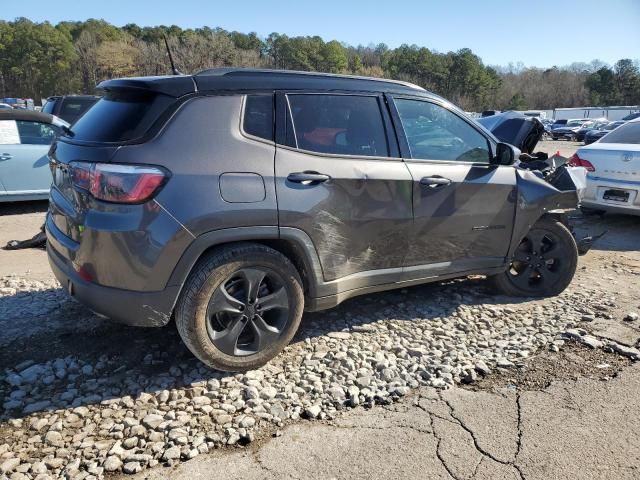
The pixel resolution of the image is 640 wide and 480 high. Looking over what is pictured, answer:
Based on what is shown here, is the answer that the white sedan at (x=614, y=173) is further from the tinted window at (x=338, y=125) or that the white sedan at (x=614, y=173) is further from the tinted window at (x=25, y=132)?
the tinted window at (x=25, y=132)

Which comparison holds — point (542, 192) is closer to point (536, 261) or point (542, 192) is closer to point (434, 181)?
point (536, 261)

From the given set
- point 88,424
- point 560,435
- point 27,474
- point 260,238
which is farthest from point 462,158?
point 27,474

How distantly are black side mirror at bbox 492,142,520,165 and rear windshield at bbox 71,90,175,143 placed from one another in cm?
267

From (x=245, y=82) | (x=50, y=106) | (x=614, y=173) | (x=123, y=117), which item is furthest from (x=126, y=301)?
(x=50, y=106)

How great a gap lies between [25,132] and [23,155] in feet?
1.49

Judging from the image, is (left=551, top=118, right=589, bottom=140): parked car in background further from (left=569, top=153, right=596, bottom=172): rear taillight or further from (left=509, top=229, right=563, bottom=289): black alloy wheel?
(left=509, top=229, right=563, bottom=289): black alloy wheel

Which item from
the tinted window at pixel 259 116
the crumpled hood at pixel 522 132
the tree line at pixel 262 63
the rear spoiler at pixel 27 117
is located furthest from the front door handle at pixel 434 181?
the tree line at pixel 262 63

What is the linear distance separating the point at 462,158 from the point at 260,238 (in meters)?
1.92

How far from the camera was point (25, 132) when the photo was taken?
7699mm

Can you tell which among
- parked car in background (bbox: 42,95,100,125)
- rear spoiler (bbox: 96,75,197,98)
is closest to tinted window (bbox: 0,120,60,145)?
parked car in background (bbox: 42,95,100,125)

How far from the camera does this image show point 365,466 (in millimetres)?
2418

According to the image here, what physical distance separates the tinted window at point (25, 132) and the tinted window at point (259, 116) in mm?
6082

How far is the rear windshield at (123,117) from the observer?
2814 mm

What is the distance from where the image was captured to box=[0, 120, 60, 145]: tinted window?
7469 millimetres
